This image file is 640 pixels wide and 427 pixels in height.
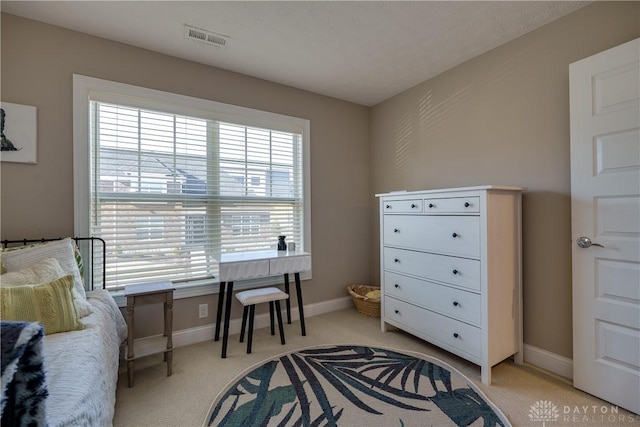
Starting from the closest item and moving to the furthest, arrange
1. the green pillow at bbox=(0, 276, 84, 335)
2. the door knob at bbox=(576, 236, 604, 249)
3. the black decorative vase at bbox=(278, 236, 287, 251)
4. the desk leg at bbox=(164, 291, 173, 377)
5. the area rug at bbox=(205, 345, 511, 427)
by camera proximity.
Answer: the green pillow at bbox=(0, 276, 84, 335), the area rug at bbox=(205, 345, 511, 427), the door knob at bbox=(576, 236, 604, 249), the desk leg at bbox=(164, 291, 173, 377), the black decorative vase at bbox=(278, 236, 287, 251)

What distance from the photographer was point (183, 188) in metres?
2.63

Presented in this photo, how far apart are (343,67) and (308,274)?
2.20m

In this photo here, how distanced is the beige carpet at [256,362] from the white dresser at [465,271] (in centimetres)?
14

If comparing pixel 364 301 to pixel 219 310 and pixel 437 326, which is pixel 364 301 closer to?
pixel 437 326

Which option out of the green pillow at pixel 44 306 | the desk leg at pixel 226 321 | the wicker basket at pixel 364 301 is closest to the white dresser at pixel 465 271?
the wicker basket at pixel 364 301

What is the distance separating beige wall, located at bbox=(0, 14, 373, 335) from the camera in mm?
2014

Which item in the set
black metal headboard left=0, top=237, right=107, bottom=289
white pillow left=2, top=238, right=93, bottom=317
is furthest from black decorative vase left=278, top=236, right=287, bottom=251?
white pillow left=2, top=238, right=93, bottom=317

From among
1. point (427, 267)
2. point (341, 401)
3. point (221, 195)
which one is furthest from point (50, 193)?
point (427, 267)

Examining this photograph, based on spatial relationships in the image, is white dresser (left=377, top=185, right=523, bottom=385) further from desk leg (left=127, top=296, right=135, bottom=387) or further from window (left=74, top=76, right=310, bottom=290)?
desk leg (left=127, top=296, right=135, bottom=387)

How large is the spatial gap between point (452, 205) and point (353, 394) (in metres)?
1.51

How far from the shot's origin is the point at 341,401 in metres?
1.80

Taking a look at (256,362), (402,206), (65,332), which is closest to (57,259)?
(65,332)

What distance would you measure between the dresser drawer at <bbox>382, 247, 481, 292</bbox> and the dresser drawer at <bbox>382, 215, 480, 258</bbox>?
0.05m

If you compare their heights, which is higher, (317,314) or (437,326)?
(437,326)
